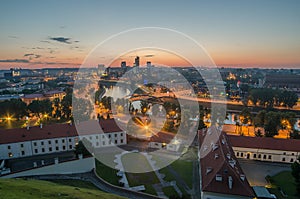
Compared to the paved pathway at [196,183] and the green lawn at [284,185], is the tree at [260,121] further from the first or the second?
the paved pathway at [196,183]

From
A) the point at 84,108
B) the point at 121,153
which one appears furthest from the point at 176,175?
the point at 84,108

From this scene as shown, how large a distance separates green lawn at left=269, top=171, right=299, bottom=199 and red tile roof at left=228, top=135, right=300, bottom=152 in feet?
10.5

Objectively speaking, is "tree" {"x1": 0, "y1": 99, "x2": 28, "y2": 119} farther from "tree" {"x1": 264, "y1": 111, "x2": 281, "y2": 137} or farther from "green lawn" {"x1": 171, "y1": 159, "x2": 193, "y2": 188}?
"tree" {"x1": 264, "y1": 111, "x2": 281, "y2": 137}

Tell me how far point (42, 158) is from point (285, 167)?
28527mm

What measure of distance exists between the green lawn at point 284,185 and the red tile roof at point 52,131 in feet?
63.0

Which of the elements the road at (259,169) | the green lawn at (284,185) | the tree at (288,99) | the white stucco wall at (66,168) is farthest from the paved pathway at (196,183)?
the tree at (288,99)

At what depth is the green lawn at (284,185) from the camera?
58.5 feet

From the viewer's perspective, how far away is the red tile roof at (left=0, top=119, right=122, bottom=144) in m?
25.3

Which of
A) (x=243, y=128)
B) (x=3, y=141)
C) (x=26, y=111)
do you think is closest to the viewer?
(x=3, y=141)

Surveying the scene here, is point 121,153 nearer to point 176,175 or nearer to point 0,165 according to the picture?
point 176,175

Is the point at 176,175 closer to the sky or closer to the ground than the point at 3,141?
closer to the ground

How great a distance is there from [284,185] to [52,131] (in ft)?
88.8

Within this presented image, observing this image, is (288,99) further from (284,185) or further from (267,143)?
(284,185)

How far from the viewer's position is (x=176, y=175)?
20328 mm
